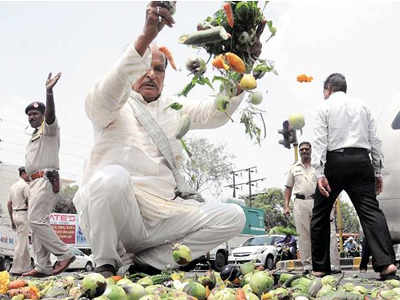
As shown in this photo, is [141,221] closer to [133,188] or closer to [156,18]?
[133,188]

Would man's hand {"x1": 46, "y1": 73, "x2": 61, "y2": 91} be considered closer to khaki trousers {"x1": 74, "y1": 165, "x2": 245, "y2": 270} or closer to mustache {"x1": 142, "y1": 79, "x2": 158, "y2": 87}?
mustache {"x1": 142, "y1": 79, "x2": 158, "y2": 87}

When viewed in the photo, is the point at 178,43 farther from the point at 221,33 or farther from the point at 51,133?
the point at 51,133

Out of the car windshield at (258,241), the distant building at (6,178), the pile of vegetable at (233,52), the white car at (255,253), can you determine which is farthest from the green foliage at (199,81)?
the distant building at (6,178)

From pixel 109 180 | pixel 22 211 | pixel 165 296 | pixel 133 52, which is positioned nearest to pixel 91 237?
pixel 109 180

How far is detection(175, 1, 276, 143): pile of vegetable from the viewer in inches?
96.8

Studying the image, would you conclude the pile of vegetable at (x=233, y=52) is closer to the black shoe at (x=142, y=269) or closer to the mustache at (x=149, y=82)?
the mustache at (x=149, y=82)

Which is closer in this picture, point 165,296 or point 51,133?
point 165,296

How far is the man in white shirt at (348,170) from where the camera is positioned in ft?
13.8

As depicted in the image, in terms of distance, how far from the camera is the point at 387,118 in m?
7.05

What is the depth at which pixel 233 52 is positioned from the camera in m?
2.63

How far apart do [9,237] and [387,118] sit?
12.4 metres

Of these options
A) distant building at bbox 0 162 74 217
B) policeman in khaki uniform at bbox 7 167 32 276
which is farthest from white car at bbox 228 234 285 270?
distant building at bbox 0 162 74 217

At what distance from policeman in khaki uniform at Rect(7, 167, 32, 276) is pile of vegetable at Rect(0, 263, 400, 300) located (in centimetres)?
472

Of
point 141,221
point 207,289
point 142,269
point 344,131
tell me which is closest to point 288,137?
point 344,131
